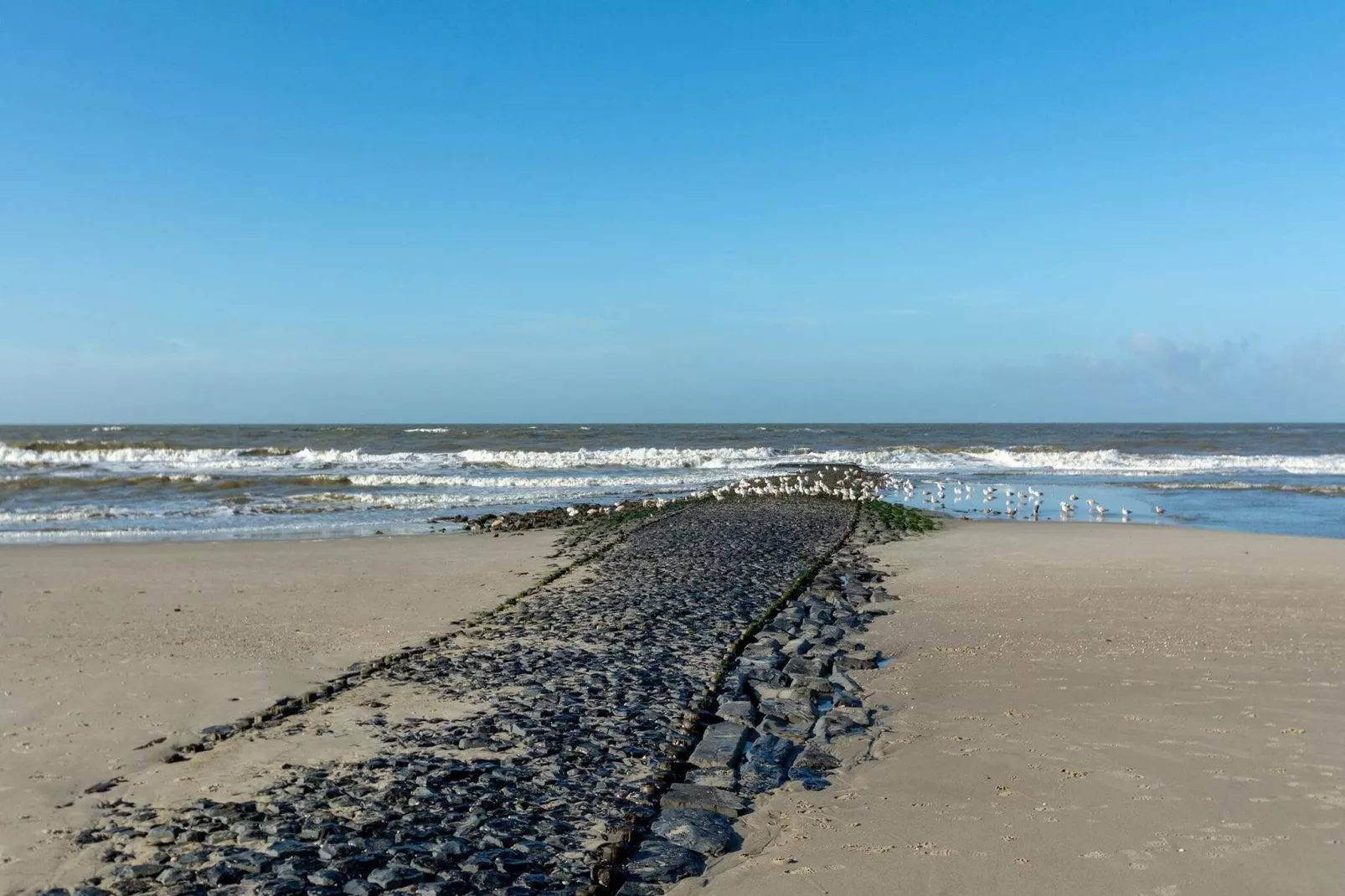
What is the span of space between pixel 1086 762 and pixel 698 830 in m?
2.23

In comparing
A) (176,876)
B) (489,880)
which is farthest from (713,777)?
(176,876)

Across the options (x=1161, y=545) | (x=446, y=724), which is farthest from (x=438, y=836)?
(x=1161, y=545)

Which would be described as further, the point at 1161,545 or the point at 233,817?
the point at 1161,545

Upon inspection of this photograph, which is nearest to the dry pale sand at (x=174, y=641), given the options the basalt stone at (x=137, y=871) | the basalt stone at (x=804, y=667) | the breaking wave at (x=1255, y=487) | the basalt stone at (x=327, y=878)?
the basalt stone at (x=137, y=871)

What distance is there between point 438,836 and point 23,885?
1.57 meters

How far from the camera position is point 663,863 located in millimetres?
3939

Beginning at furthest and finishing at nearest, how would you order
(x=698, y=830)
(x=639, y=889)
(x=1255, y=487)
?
(x=1255, y=487) < (x=698, y=830) < (x=639, y=889)

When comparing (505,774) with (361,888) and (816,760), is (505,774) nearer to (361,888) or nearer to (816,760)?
(361,888)

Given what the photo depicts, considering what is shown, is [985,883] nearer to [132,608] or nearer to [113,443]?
[132,608]

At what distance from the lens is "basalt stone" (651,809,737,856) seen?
4098 mm

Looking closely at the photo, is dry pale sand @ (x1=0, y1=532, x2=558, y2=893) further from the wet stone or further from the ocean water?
the ocean water

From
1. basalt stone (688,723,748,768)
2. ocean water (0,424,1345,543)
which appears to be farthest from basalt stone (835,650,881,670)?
ocean water (0,424,1345,543)

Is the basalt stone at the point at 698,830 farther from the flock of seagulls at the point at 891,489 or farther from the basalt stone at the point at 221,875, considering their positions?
the flock of seagulls at the point at 891,489

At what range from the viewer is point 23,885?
368 cm
